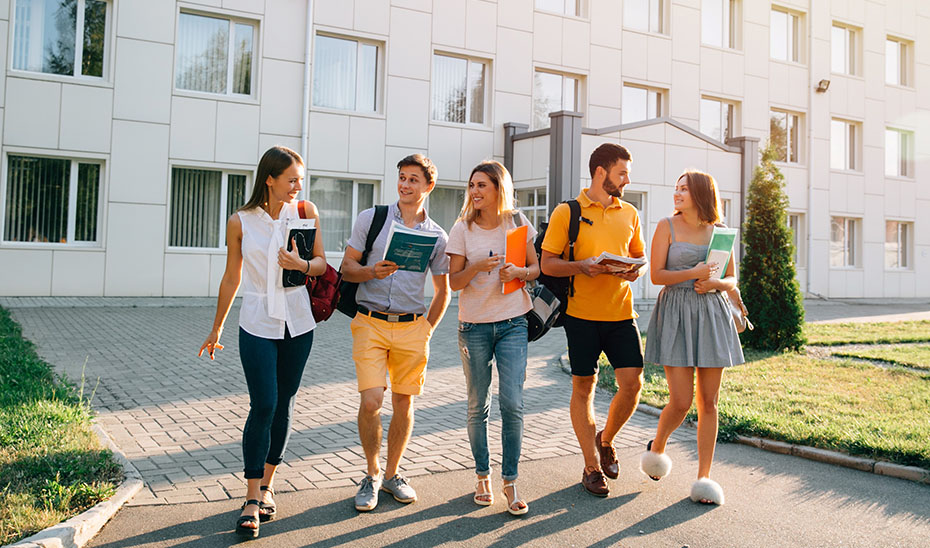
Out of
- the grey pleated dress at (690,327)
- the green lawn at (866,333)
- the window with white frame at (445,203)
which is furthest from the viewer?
the window with white frame at (445,203)

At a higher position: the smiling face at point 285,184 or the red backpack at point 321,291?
the smiling face at point 285,184

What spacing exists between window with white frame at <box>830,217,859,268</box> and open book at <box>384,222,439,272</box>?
80.4ft

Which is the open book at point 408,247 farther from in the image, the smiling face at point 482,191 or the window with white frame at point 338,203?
the window with white frame at point 338,203

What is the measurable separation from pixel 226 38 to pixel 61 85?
3.62m

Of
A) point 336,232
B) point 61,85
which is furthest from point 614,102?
point 61,85

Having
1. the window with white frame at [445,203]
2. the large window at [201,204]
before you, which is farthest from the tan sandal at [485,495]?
the window with white frame at [445,203]

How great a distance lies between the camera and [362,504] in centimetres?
428

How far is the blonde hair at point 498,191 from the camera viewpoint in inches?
179

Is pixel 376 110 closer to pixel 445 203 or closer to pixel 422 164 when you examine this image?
pixel 445 203

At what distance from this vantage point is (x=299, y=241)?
164 inches

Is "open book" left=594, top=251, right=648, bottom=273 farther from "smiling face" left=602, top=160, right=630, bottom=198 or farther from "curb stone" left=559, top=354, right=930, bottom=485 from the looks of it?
"curb stone" left=559, top=354, right=930, bottom=485

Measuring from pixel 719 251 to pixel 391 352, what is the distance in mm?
2115

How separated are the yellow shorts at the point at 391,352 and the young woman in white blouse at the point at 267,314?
1.05ft

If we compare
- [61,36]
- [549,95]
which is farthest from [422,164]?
[549,95]
